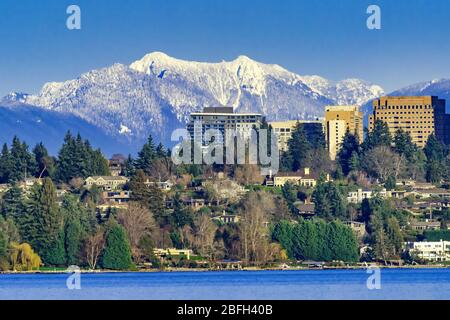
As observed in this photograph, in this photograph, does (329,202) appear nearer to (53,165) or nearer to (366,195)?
(366,195)

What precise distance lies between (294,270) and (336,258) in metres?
5.09

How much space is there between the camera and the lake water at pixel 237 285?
61.3 metres

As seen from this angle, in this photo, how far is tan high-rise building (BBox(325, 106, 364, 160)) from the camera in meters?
143

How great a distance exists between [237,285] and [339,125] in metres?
77.6

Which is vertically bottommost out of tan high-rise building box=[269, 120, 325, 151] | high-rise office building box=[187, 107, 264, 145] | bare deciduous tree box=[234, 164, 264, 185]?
bare deciduous tree box=[234, 164, 264, 185]

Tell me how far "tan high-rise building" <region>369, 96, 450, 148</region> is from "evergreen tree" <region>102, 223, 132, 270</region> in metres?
64.9

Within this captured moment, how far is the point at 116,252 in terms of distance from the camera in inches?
3605

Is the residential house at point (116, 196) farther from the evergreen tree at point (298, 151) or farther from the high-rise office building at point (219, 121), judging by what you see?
the high-rise office building at point (219, 121)

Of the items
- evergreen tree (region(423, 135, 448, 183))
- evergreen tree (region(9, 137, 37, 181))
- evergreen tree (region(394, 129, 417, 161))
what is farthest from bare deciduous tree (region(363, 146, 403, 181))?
evergreen tree (region(9, 137, 37, 181))

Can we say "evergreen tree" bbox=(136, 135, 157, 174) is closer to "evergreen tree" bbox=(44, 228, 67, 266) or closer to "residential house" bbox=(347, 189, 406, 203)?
"residential house" bbox=(347, 189, 406, 203)

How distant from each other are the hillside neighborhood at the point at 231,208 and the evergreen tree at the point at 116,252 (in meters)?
0.06

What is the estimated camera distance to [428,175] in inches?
4909
